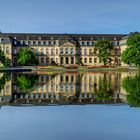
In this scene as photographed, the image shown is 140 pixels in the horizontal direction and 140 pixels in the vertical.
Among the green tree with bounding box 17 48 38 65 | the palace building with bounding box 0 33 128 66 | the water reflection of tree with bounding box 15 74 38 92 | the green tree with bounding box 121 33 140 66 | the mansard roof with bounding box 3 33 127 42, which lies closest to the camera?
the water reflection of tree with bounding box 15 74 38 92

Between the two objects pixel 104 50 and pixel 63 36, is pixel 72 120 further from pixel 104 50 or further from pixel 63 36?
pixel 63 36

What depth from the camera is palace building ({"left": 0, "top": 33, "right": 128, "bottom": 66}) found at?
98.9 metres

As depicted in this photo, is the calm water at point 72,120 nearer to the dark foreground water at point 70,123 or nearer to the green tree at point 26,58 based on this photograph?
the dark foreground water at point 70,123

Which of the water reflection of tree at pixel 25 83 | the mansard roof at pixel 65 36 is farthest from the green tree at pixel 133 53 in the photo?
the water reflection of tree at pixel 25 83

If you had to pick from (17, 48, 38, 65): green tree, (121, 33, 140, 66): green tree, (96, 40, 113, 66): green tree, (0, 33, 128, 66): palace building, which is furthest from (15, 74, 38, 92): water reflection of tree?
(0, 33, 128, 66): palace building

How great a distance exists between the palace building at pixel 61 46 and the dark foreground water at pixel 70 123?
81.5m

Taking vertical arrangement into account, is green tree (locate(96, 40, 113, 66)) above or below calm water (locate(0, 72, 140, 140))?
above

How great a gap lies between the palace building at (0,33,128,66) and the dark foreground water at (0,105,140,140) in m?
81.5

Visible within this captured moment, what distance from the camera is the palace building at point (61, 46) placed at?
9894cm

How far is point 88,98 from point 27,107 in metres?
4.51

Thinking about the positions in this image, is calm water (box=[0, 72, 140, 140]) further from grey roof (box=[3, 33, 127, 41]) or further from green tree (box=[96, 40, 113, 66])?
grey roof (box=[3, 33, 127, 41])

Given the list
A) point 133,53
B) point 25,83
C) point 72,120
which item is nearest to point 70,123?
point 72,120

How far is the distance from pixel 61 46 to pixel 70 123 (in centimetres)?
8637

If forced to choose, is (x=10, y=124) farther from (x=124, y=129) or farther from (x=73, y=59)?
(x=73, y=59)
